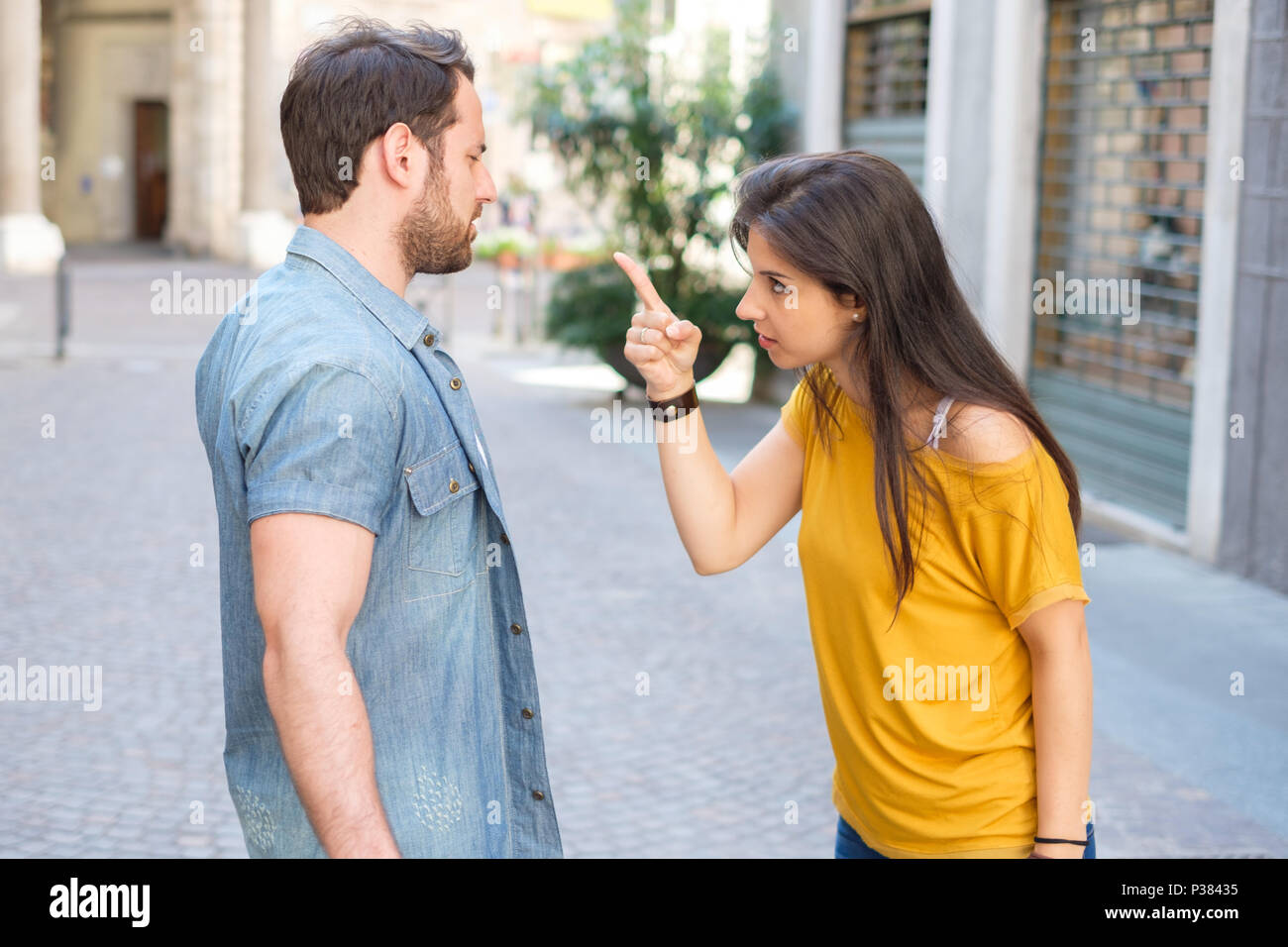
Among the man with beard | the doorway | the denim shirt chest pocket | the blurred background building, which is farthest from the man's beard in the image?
the doorway

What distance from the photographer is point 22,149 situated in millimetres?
27391

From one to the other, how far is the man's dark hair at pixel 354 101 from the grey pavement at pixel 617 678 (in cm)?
275

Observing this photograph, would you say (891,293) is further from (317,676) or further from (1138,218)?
(1138,218)

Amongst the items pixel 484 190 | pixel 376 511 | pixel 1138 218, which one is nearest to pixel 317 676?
pixel 376 511

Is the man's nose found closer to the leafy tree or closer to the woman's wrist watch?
the woman's wrist watch

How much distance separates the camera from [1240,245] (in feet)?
25.8

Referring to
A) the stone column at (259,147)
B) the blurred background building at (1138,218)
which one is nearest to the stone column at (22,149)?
the stone column at (259,147)

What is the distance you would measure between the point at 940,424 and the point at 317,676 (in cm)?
92

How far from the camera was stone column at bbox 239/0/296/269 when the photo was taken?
30.8 meters

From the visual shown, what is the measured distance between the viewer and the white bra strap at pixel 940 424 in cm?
219

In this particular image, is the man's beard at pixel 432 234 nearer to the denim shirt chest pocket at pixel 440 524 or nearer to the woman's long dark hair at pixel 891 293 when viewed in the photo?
the denim shirt chest pocket at pixel 440 524

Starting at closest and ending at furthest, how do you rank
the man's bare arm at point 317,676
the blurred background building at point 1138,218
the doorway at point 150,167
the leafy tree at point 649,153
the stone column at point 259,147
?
the man's bare arm at point 317,676
the blurred background building at point 1138,218
the leafy tree at point 649,153
the stone column at point 259,147
the doorway at point 150,167
